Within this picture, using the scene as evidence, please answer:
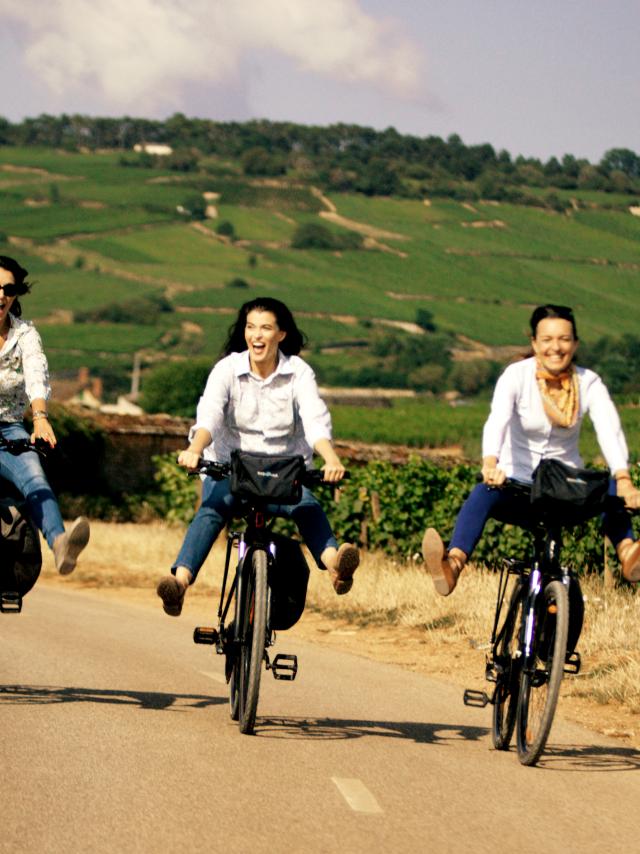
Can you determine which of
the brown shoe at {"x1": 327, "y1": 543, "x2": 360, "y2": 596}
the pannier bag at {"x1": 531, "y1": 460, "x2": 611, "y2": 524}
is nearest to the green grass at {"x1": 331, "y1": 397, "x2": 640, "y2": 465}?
the brown shoe at {"x1": 327, "y1": 543, "x2": 360, "y2": 596}

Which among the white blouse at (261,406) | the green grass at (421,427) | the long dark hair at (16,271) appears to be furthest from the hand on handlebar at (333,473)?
the green grass at (421,427)

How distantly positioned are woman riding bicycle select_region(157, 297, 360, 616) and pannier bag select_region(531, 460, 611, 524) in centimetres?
107

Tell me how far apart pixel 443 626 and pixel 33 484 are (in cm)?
647

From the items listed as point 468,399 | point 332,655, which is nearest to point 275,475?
point 332,655

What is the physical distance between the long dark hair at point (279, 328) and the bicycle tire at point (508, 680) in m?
1.74

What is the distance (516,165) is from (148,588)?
14673 centimetres

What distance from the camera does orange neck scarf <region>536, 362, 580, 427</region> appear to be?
25.1ft

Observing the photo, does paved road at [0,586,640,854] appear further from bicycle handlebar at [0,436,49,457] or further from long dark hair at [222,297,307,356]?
long dark hair at [222,297,307,356]

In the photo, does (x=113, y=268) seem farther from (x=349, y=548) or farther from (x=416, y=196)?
(x=349, y=548)

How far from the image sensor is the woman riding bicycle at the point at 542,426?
7590 mm

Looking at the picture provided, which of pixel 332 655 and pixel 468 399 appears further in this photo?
pixel 468 399

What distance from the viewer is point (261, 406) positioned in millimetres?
8047

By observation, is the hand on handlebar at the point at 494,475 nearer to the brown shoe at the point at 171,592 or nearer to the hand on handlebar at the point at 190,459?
the hand on handlebar at the point at 190,459

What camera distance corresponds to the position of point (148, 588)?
67.1 feet
